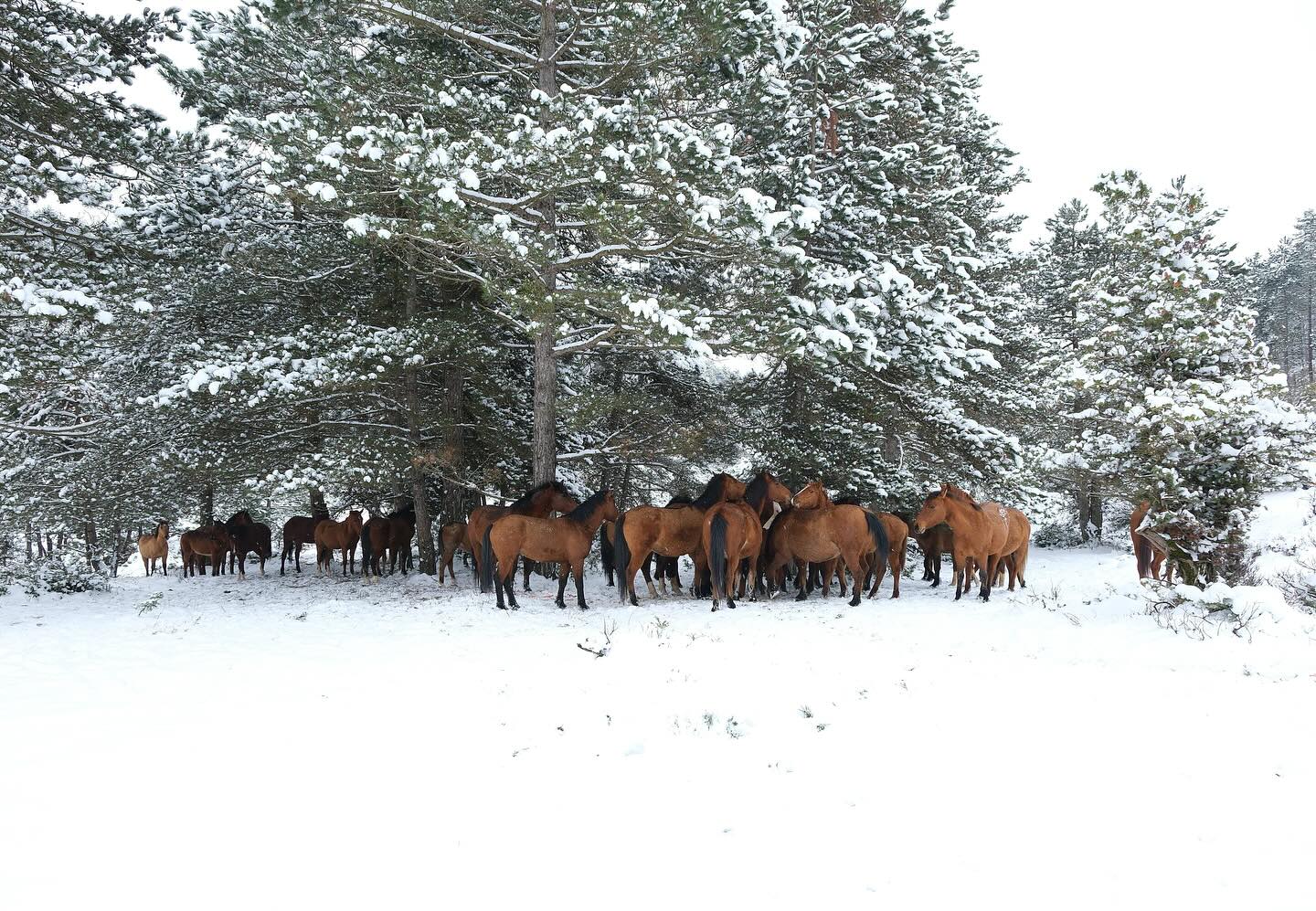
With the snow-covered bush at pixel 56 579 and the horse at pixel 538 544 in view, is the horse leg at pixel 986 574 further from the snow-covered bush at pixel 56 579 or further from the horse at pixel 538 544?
the snow-covered bush at pixel 56 579

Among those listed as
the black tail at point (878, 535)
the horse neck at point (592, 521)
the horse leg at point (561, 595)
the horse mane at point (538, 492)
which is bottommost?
the horse leg at point (561, 595)

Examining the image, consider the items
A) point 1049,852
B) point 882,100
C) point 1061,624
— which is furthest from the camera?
point 882,100

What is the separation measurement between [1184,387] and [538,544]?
30.1ft

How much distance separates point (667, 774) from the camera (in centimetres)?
449

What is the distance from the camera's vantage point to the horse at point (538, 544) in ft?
35.9

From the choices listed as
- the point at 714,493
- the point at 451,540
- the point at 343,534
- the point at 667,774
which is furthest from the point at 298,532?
the point at 667,774

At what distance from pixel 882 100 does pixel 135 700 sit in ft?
47.5

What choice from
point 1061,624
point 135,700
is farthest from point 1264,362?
point 135,700

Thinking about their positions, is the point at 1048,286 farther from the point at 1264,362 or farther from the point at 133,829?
the point at 133,829

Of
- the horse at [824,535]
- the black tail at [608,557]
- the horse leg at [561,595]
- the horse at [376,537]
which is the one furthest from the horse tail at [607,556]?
the horse at [376,537]

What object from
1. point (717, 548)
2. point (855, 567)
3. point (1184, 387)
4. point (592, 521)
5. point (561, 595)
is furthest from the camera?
point (592, 521)

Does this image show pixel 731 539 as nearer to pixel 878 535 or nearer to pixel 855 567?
pixel 855 567

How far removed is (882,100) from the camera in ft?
43.7

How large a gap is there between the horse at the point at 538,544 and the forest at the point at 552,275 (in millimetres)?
1695
